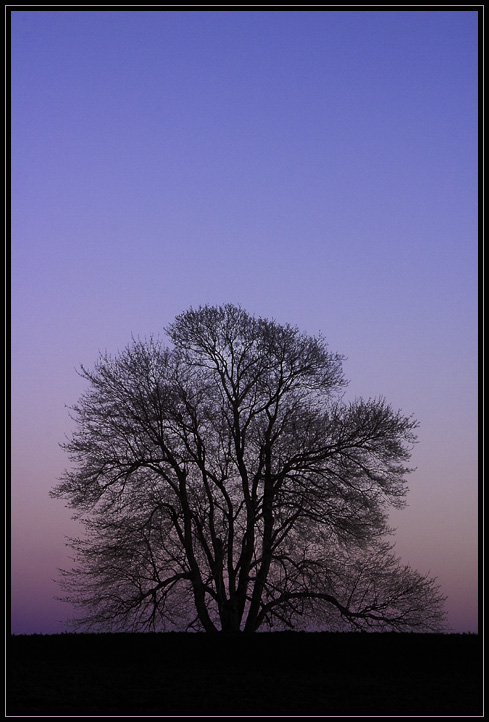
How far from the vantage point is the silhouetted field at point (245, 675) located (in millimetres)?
13227

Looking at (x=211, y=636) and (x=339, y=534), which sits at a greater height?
(x=339, y=534)

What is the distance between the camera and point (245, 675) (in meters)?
15.9

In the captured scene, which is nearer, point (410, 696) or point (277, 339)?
point (410, 696)

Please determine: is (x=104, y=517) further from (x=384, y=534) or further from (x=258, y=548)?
(x=384, y=534)

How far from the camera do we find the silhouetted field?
43.4 ft

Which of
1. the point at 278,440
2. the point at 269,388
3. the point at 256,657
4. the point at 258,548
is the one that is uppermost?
the point at 269,388

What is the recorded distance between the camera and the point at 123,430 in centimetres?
2362

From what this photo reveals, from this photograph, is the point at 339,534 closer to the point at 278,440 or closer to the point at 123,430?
the point at 278,440

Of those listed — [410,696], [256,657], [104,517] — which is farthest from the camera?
[104,517]

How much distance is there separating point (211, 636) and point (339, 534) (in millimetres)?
5470
